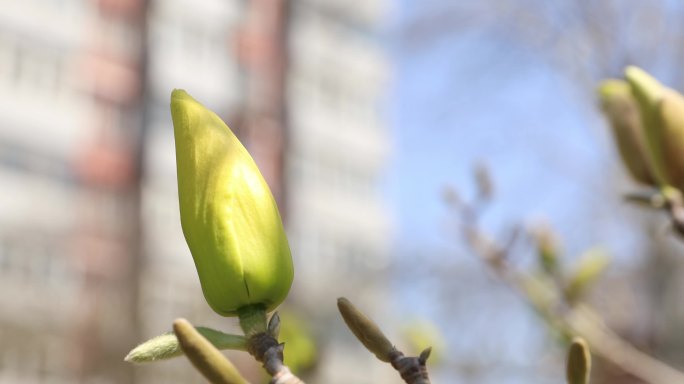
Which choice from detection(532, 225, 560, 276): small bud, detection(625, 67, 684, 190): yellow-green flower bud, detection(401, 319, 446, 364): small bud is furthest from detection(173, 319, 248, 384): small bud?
detection(401, 319, 446, 364): small bud

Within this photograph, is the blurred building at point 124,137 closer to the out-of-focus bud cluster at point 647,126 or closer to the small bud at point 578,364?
the out-of-focus bud cluster at point 647,126

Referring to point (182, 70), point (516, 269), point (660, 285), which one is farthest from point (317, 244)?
point (516, 269)

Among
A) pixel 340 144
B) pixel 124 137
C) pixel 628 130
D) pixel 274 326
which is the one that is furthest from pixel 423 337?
pixel 340 144

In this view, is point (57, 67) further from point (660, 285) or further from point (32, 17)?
point (660, 285)

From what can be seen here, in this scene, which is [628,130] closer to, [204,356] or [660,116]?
[660,116]

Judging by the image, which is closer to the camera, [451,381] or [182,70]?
[451,381]

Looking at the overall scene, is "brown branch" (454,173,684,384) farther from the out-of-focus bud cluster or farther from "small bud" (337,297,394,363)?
"small bud" (337,297,394,363)

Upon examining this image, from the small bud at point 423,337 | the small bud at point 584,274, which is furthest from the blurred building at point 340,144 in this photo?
the small bud at point 584,274
